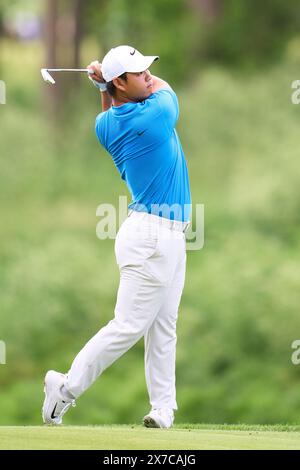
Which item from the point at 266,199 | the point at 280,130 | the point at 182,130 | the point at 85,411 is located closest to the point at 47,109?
the point at 182,130

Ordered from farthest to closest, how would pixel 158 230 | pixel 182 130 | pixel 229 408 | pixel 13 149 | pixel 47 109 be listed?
pixel 47 109
pixel 182 130
pixel 13 149
pixel 229 408
pixel 158 230

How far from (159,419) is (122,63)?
5.75 ft

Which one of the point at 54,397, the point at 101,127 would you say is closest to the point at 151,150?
the point at 101,127

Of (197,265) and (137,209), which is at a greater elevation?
(137,209)

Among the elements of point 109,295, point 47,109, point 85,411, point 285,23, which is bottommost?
point 85,411

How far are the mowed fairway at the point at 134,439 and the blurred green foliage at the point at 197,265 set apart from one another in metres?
7.23

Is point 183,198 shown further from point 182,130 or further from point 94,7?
point 94,7

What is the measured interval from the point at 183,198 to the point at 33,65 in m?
25.9

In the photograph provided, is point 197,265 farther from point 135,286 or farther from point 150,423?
point 135,286

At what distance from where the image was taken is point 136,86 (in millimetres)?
5887

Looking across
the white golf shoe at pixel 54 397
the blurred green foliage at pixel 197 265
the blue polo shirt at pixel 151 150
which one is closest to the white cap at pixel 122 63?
the blue polo shirt at pixel 151 150

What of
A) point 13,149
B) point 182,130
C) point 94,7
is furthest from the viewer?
point 94,7

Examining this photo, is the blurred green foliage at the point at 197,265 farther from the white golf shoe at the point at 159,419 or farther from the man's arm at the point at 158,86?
the man's arm at the point at 158,86

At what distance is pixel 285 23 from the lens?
2705 cm
